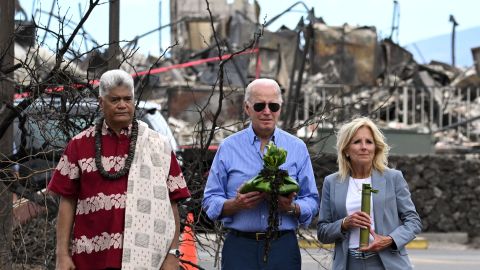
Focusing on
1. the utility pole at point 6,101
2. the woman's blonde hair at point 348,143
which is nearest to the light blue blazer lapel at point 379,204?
the woman's blonde hair at point 348,143

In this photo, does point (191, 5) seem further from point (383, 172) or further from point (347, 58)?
point (383, 172)

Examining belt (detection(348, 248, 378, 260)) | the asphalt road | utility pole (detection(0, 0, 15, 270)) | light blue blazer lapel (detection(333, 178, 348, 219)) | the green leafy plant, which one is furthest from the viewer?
the asphalt road

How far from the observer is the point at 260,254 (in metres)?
6.59

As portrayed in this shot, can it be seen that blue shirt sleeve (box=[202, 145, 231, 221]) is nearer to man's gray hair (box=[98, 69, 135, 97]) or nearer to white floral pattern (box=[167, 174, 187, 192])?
A: white floral pattern (box=[167, 174, 187, 192])

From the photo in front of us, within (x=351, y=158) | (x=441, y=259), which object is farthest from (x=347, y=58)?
(x=351, y=158)

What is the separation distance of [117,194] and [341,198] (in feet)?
4.83

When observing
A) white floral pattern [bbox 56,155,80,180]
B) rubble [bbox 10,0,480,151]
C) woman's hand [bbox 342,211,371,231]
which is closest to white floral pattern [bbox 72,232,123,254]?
white floral pattern [bbox 56,155,80,180]

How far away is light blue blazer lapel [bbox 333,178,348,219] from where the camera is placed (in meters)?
6.93

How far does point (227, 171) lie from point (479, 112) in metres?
20.3

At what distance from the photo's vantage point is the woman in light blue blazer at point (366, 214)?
679cm

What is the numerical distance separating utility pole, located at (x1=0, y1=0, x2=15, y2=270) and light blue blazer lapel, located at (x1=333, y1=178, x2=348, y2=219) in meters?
2.85

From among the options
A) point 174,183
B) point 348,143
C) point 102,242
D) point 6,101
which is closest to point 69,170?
point 102,242

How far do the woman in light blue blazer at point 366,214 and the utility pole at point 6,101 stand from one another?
2813mm

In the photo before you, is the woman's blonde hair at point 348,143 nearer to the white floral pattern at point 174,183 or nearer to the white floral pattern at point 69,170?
the white floral pattern at point 174,183
